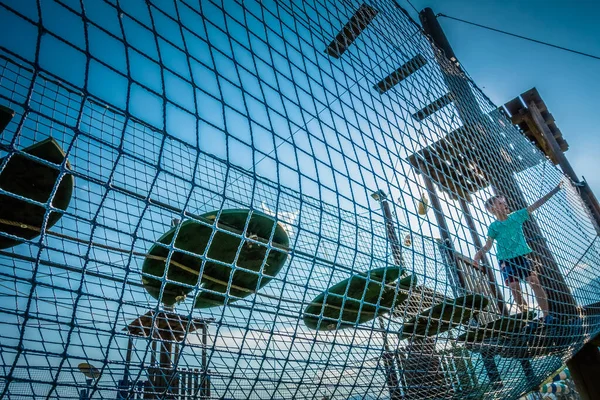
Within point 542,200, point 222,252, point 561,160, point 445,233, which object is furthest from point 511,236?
point 561,160

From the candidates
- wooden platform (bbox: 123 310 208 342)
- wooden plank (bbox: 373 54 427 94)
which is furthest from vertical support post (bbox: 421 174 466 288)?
wooden platform (bbox: 123 310 208 342)

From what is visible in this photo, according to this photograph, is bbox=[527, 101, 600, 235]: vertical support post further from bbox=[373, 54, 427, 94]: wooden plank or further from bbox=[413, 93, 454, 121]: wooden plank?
bbox=[373, 54, 427, 94]: wooden plank

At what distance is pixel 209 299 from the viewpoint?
1380 mm

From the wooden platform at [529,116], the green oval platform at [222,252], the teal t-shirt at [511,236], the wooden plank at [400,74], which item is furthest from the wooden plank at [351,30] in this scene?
the wooden platform at [529,116]

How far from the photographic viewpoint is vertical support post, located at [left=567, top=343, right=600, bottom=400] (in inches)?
92.1

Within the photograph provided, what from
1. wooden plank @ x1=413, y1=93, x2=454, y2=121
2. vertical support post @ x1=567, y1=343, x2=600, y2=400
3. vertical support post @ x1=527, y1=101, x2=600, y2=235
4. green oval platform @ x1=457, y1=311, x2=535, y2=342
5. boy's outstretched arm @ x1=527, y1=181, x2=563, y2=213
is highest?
vertical support post @ x1=527, y1=101, x2=600, y2=235

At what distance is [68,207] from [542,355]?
7.52 ft

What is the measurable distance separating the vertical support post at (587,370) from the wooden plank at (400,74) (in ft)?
7.49

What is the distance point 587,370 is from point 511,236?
144cm

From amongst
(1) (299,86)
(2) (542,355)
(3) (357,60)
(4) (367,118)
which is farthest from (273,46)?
(2) (542,355)

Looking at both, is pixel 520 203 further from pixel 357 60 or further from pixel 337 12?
pixel 337 12

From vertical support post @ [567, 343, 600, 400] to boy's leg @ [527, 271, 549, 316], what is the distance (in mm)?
1067

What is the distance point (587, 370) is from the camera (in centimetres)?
240

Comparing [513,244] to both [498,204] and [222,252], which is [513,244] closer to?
[498,204]
